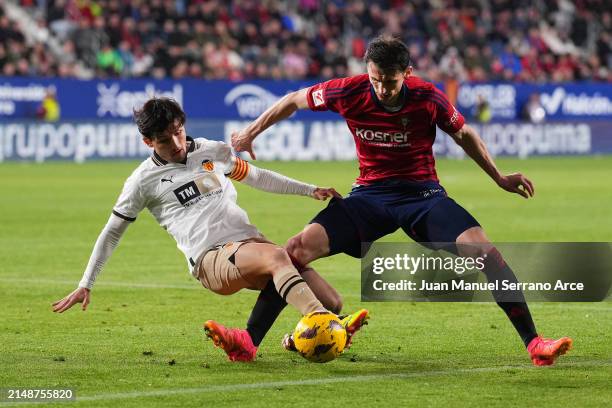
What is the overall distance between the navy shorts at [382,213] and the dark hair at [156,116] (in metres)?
1.13

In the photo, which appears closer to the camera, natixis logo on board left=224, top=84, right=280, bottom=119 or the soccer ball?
the soccer ball

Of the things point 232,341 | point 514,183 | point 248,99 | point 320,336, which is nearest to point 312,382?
point 320,336

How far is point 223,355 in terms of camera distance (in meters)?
7.57

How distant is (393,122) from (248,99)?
2461cm

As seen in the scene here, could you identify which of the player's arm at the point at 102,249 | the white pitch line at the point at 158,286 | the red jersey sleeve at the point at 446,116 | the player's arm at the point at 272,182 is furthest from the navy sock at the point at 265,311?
the white pitch line at the point at 158,286

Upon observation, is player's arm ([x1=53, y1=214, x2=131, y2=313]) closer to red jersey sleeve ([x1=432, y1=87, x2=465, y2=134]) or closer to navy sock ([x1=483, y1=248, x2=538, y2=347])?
red jersey sleeve ([x1=432, y1=87, x2=465, y2=134])

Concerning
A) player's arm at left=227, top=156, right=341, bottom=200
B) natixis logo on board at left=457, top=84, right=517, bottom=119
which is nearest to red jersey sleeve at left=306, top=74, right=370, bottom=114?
player's arm at left=227, top=156, right=341, bottom=200

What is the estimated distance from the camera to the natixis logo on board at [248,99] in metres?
31.8

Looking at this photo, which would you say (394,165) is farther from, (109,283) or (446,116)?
(109,283)

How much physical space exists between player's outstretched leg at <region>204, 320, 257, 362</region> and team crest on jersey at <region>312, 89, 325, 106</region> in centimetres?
147

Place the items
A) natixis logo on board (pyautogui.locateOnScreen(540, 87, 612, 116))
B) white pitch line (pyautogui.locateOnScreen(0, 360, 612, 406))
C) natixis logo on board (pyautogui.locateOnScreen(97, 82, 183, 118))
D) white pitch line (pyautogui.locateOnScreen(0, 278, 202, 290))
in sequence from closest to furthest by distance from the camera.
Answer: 1. white pitch line (pyautogui.locateOnScreen(0, 360, 612, 406))
2. white pitch line (pyautogui.locateOnScreen(0, 278, 202, 290))
3. natixis logo on board (pyautogui.locateOnScreen(97, 82, 183, 118))
4. natixis logo on board (pyautogui.locateOnScreen(540, 87, 612, 116))

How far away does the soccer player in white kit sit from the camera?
7117mm

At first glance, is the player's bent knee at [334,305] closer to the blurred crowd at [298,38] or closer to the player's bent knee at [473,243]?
the player's bent knee at [473,243]

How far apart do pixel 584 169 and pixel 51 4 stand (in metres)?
13.7
